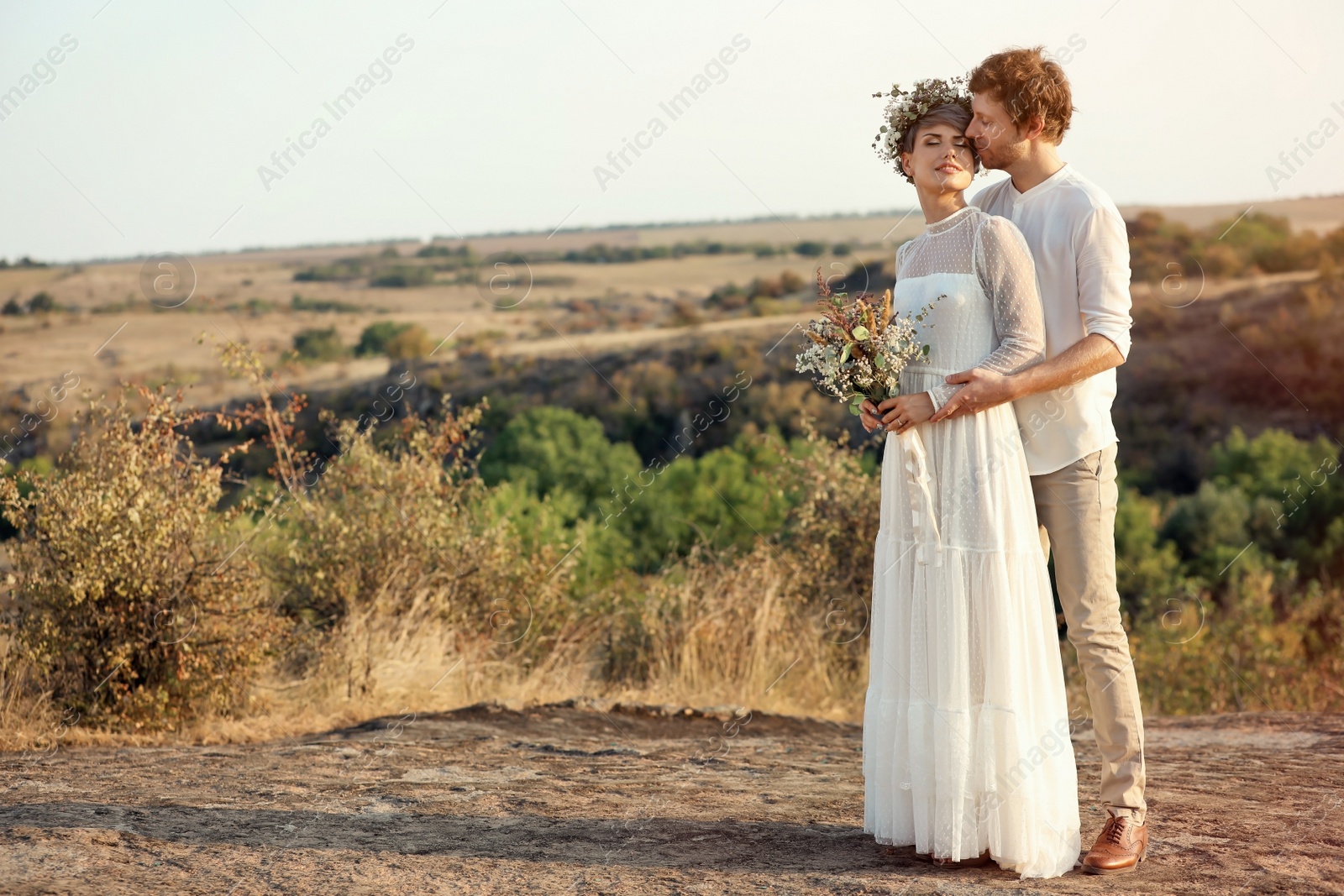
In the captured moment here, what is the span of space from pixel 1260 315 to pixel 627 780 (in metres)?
32.1

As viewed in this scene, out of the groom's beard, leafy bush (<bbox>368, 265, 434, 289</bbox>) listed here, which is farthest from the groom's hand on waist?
leafy bush (<bbox>368, 265, 434, 289</bbox>)

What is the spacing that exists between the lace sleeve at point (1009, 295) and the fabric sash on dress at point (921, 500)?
139 mm

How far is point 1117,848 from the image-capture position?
127 inches

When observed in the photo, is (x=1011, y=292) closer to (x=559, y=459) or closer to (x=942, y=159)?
(x=942, y=159)

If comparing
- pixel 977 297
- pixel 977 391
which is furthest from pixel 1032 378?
pixel 977 297

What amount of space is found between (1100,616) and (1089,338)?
→ 0.78m

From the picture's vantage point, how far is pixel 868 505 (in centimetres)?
825

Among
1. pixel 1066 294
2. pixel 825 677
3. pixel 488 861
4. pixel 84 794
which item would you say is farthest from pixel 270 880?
pixel 825 677

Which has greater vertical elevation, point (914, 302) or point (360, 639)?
point (914, 302)

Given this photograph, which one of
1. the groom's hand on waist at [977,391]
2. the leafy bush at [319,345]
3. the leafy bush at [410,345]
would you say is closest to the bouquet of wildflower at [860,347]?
the groom's hand on waist at [977,391]

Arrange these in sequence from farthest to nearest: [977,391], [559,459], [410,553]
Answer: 1. [559,459]
2. [410,553]
3. [977,391]

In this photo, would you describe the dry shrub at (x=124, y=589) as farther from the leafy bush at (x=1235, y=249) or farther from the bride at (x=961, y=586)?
the leafy bush at (x=1235, y=249)

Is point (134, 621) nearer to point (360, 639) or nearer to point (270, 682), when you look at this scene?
point (270, 682)

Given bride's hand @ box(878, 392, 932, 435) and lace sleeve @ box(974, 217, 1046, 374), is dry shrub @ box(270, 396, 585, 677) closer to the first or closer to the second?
bride's hand @ box(878, 392, 932, 435)
